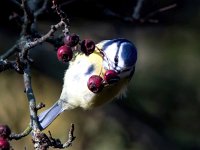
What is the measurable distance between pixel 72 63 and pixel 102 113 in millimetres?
1228

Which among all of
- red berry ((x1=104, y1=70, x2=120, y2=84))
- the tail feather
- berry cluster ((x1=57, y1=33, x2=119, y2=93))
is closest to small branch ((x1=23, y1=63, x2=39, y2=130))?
berry cluster ((x1=57, y1=33, x2=119, y2=93))

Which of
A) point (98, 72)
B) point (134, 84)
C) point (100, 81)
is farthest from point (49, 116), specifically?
point (134, 84)

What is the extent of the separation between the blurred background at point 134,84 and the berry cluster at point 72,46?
3.18ft

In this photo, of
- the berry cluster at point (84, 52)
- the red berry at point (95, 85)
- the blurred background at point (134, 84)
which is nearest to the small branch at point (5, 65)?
the berry cluster at point (84, 52)

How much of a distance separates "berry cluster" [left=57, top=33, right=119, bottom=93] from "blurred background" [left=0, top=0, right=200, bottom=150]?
0.87m

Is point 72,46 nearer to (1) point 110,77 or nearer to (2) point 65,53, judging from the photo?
(2) point 65,53

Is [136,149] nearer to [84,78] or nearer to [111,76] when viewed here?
[84,78]

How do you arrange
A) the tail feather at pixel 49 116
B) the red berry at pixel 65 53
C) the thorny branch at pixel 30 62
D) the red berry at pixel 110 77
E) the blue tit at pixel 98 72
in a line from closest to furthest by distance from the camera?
the thorny branch at pixel 30 62, the red berry at pixel 65 53, the red berry at pixel 110 77, the blue tit at pixel 98 72, the tail feather at pixel 49 116

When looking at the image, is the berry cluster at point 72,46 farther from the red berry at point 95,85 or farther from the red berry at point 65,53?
the red berry at point 95,85

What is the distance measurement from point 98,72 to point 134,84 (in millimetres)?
1936

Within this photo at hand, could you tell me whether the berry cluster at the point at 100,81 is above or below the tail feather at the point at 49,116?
above

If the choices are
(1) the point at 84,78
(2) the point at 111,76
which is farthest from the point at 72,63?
(2) the point at 111,76

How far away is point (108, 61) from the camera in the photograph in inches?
80.6

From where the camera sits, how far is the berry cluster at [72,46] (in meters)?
1.61
